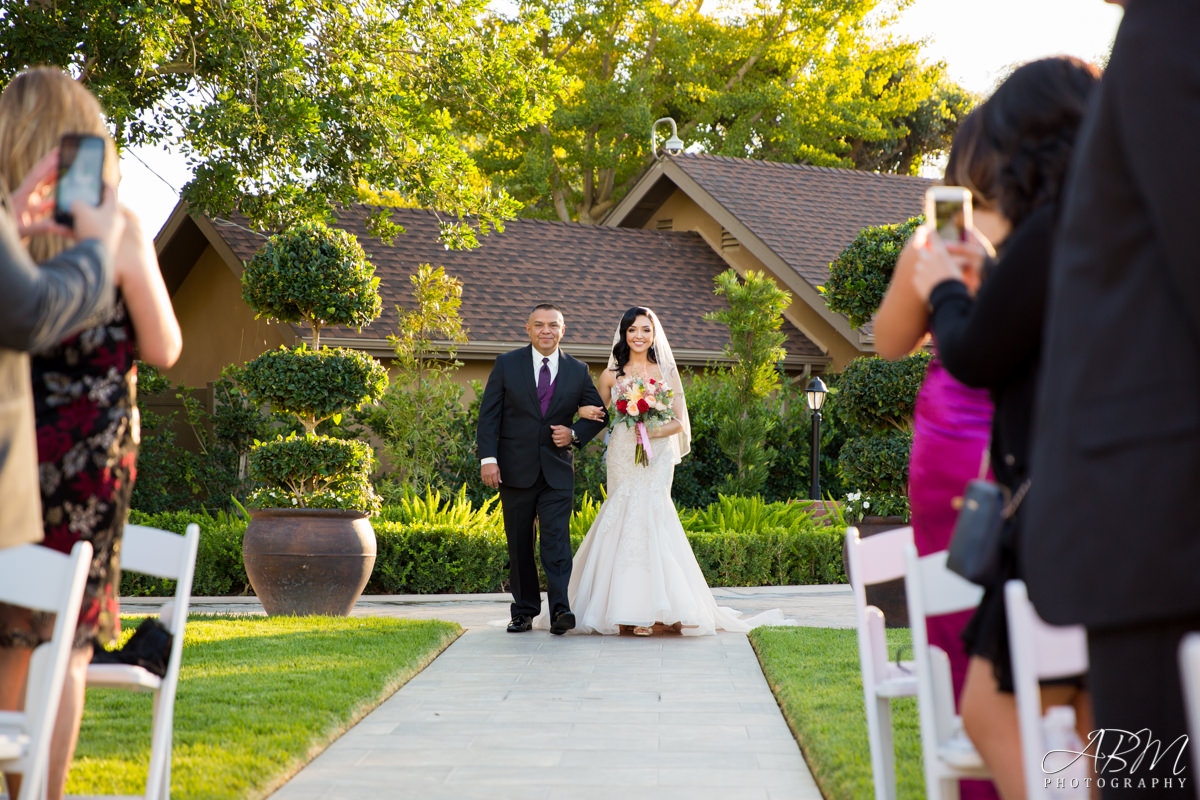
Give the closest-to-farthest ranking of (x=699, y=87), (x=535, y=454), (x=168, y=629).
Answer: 1. (x=168, y=629)
2. (x=535, y=454)
3. (x=699, y=87)

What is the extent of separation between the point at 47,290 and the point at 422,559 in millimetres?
10705

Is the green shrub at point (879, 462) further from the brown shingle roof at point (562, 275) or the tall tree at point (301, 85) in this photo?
the brown shingle roof at point (562, 275)

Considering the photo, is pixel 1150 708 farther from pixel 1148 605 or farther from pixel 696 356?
pixel 696 356

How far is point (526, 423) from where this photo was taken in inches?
370

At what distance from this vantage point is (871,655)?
3.44 m

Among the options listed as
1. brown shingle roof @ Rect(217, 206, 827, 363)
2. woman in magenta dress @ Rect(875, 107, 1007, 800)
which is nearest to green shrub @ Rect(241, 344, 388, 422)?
brown shingle roof @ Rect(217, 206, 827, 363)

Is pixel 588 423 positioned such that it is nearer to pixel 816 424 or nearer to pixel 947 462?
pixel 947 462

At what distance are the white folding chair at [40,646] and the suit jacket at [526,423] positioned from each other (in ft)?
21.1

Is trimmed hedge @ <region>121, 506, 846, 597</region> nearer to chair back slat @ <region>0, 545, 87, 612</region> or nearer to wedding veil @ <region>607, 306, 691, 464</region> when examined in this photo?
wedding veil @ <region>607, 306, 691, 464</region>

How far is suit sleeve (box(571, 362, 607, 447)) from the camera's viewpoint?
949cm

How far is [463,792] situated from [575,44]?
33.1 metres

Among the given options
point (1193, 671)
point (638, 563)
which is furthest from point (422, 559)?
point (1193, 671)

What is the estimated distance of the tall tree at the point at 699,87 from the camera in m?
33.7

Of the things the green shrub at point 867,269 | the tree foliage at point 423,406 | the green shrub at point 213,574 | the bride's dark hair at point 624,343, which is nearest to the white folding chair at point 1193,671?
the green shrub at point 867,269
